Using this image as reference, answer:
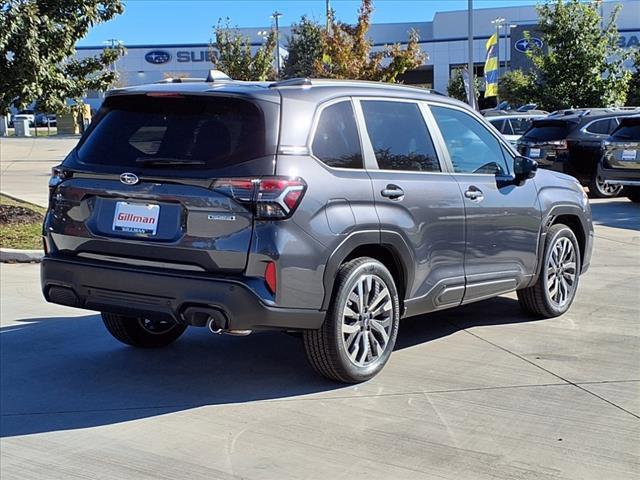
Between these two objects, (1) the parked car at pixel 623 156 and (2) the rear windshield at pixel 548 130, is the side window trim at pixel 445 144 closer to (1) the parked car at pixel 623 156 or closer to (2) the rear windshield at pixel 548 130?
(1) the parked car at pixel 623 156

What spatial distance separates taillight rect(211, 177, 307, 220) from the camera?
427 cm

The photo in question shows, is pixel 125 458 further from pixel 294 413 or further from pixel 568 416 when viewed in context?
pixel 568 416

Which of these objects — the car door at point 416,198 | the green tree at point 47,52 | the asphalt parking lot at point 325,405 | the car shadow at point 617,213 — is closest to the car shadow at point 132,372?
the asphalt parking lot at point 325,405

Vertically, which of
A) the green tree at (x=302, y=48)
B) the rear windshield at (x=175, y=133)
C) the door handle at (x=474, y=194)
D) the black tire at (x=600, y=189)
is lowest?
the black tire at (x=600, y=189)

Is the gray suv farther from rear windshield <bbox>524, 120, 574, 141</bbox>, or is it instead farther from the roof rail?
rear windshield <bbox>524, 120, 574, 141</bbox>

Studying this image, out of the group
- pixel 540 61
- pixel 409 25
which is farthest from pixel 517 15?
pixel 540 61

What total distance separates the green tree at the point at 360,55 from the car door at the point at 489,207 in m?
16.6

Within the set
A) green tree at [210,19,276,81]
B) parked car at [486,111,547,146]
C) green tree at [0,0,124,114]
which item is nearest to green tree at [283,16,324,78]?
green tree at [210,19,276,81]

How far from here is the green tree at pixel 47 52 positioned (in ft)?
35.2

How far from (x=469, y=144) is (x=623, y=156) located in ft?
31.2

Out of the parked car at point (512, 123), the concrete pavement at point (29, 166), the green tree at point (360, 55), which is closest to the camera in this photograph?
the concrete pavement at point (29, 166)

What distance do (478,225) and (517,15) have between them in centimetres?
7199

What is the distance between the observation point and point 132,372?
534 centimetres

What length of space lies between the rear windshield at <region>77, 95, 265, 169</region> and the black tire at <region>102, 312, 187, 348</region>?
1383 millimetres
